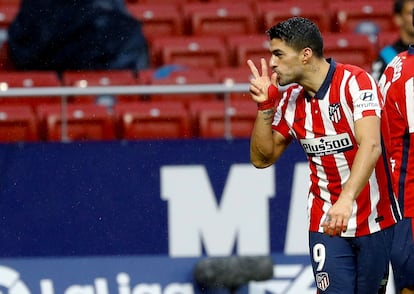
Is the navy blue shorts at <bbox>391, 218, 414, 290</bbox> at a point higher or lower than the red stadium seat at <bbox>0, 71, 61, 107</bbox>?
lower

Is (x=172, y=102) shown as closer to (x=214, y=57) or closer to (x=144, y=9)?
(x=214, y=57)

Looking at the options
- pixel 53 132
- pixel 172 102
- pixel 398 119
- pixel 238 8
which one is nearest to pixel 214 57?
pixel 238 8

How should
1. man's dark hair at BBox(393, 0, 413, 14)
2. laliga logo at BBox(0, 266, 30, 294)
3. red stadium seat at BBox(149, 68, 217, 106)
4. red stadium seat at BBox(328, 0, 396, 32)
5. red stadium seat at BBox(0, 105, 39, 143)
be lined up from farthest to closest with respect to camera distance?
1. red stadium seat at BBox(328, 0, 396, 32)
2. red stadium seat at BBox(149, 68, 217, 106)
3. red stadium seat at BBox(0, 105, 39, 143)
4. man's dark hair at BBox(393, 0, 413, 14)
5. laliga logo at BBox(0, 266, 30, 294)

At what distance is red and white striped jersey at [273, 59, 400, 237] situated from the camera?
6.14 meters

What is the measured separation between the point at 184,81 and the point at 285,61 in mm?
3018

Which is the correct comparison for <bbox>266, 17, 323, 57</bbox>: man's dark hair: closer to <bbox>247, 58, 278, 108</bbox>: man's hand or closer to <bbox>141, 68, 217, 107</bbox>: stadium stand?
<bbox>247, 58, 278, 108</bbox>: man's hand

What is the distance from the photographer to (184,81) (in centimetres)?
911

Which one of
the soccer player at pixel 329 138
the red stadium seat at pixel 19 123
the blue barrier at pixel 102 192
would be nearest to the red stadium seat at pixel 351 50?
the blue barrier at pixel 102 192

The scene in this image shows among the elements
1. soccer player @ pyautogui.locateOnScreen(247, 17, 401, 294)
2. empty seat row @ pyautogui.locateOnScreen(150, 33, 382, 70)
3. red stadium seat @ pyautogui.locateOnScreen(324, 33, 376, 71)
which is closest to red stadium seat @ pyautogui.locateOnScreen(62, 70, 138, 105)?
empty seat row @ pyautogui.locateOnScreen(150, 33, 382, 70)

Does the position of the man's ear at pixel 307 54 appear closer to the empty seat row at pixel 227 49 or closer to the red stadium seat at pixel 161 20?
the empty seat row at pixel 227 49

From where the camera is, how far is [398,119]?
646cm

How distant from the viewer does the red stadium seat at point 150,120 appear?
8.59 meters

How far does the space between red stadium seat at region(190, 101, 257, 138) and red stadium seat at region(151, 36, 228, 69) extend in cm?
172

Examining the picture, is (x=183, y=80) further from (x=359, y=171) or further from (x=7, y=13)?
(x=359, y=171)
